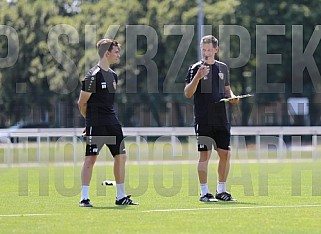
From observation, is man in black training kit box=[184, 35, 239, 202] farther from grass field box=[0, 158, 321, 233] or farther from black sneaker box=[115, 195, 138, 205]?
black sneaker box=[115, 195, 138, 205]

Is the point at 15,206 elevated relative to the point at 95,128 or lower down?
lower down

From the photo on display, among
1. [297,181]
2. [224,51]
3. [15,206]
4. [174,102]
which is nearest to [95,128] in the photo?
[15,206]

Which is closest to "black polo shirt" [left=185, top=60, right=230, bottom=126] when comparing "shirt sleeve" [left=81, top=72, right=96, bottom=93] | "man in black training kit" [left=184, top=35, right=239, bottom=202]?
"man in black training kit" [left=184, top=35, right=239, bottom=202]

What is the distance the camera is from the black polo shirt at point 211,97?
14398 millimetres

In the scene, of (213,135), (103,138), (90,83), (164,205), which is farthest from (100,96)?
(213,135)

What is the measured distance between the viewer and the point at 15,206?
13.8 meters

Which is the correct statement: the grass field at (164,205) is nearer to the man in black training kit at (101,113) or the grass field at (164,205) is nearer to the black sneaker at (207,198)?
the black sneaker at (207,198)

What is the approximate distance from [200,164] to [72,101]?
1450 inches

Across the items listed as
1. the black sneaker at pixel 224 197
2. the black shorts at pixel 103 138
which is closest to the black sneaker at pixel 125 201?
the black shorts at pixel 103 138

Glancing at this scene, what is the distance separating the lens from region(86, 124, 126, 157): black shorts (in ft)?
44.3

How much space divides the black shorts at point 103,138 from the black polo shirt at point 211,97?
1438 millimetres

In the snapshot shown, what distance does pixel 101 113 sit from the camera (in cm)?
1359

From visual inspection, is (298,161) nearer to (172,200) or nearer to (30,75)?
(172,200)

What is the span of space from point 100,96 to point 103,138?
577 mm
